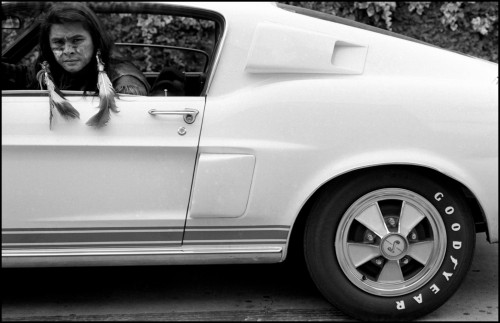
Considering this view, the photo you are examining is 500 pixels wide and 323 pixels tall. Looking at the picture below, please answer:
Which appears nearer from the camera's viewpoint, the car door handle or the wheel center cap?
the car door handle

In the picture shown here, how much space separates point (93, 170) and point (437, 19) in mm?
4133

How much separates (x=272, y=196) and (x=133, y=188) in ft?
1.90

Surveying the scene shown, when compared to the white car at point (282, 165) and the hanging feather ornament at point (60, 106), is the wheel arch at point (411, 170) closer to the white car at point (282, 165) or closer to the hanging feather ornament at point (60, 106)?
the white car at point (282, 165)

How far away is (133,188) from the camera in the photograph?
3.39 meters

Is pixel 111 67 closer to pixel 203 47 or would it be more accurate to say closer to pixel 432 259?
pixel 432 259

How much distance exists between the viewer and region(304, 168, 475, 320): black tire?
3.50 m

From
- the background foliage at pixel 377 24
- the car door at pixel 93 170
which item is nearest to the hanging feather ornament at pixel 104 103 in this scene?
the car door at pixel 93 170

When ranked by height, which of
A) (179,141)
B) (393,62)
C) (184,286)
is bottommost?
(184,286)

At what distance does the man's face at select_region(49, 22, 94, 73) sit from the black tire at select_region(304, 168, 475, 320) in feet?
4.04

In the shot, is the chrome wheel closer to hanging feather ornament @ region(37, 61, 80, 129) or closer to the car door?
the car door

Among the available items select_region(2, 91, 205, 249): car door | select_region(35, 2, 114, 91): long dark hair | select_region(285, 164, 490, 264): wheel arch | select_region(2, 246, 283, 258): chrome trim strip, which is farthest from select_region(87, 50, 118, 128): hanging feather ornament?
select_region(285, 164, 490, 264): wheel arch

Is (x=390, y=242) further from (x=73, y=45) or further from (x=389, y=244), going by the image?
(x=73, y=45)

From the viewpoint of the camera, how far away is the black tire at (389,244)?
3498 millimetres

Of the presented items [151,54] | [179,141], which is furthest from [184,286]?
[151,54]
